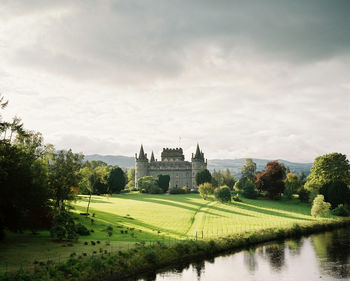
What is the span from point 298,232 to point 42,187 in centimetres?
3174

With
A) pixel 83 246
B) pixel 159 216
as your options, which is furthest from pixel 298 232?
pixel 83 246

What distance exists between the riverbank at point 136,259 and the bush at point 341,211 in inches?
801

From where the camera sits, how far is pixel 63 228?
2889cm

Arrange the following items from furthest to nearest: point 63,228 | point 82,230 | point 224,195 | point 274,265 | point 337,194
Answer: point 224,195 → point 337,194 → point 82,230 → point 63,228 → point 274,265

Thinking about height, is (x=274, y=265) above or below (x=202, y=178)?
below

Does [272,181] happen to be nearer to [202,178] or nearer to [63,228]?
[202,178]

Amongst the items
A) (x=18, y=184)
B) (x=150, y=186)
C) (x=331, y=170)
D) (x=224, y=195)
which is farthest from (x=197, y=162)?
A: (x=18, y=184)

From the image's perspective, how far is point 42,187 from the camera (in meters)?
27.5

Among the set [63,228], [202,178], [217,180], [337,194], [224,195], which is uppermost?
[202,178]

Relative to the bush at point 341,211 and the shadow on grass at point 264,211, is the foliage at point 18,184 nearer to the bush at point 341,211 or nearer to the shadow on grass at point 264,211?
the shadow on grass at point 264,211

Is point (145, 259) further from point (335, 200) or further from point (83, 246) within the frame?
point (335, 200)

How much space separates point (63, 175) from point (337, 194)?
4637 cm

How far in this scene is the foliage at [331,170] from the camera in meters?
62.3

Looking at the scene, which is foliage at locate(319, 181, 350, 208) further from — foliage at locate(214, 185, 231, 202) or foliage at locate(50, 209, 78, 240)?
foliage at locate(50, 209, 78, 240)
